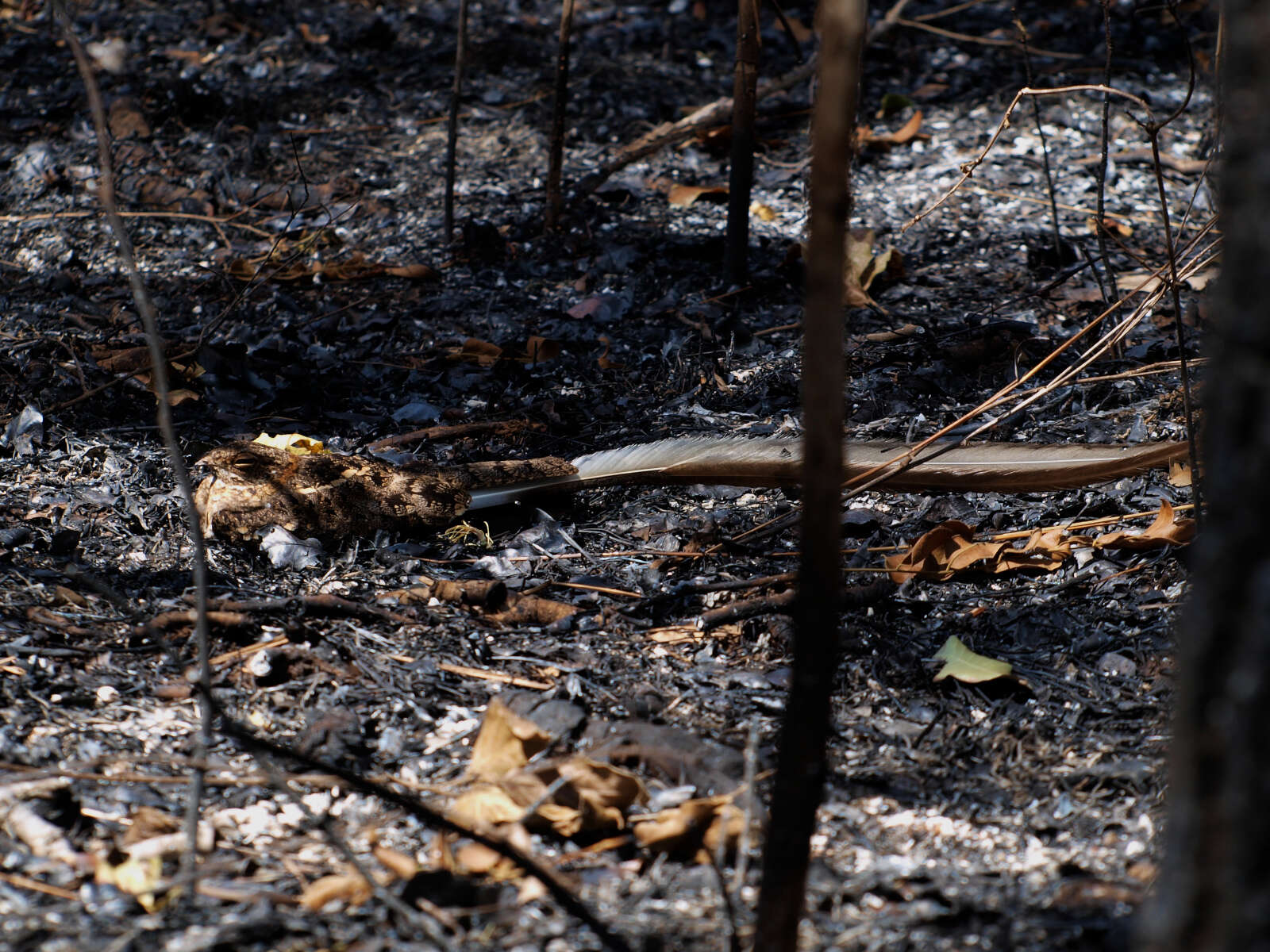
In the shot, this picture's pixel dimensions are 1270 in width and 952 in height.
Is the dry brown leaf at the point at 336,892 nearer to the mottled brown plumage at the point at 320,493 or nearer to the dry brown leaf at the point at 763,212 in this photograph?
the mottled brown plumage at the point at 320,493

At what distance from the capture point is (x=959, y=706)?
→ 2.00 meters

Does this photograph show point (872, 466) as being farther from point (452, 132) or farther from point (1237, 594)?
point (452, 132)

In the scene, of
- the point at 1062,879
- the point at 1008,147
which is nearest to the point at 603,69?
the point at 1008,147

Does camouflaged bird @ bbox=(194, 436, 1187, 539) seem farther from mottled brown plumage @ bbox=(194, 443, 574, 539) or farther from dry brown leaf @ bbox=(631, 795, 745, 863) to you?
dry brown leaf @ bbox=(631, 795, 745, 863)

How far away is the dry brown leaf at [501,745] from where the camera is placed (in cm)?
171

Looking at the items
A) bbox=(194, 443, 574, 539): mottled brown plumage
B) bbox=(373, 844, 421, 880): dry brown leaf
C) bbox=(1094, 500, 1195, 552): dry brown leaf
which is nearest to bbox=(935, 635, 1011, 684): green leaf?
bbox=(1094, 500, 1195, 552): dry brown leaf

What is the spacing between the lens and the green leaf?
6.59ft

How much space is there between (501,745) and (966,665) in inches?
37.2

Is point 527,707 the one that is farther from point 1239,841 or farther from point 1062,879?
point 1239,841

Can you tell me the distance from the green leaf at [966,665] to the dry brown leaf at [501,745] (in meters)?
0.84

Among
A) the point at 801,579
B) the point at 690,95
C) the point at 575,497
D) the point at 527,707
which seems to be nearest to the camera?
the point at 801,579

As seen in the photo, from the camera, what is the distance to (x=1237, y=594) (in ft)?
2.75

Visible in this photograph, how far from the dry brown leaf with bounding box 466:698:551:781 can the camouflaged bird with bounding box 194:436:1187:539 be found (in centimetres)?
104

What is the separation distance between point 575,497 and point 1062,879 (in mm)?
1734
